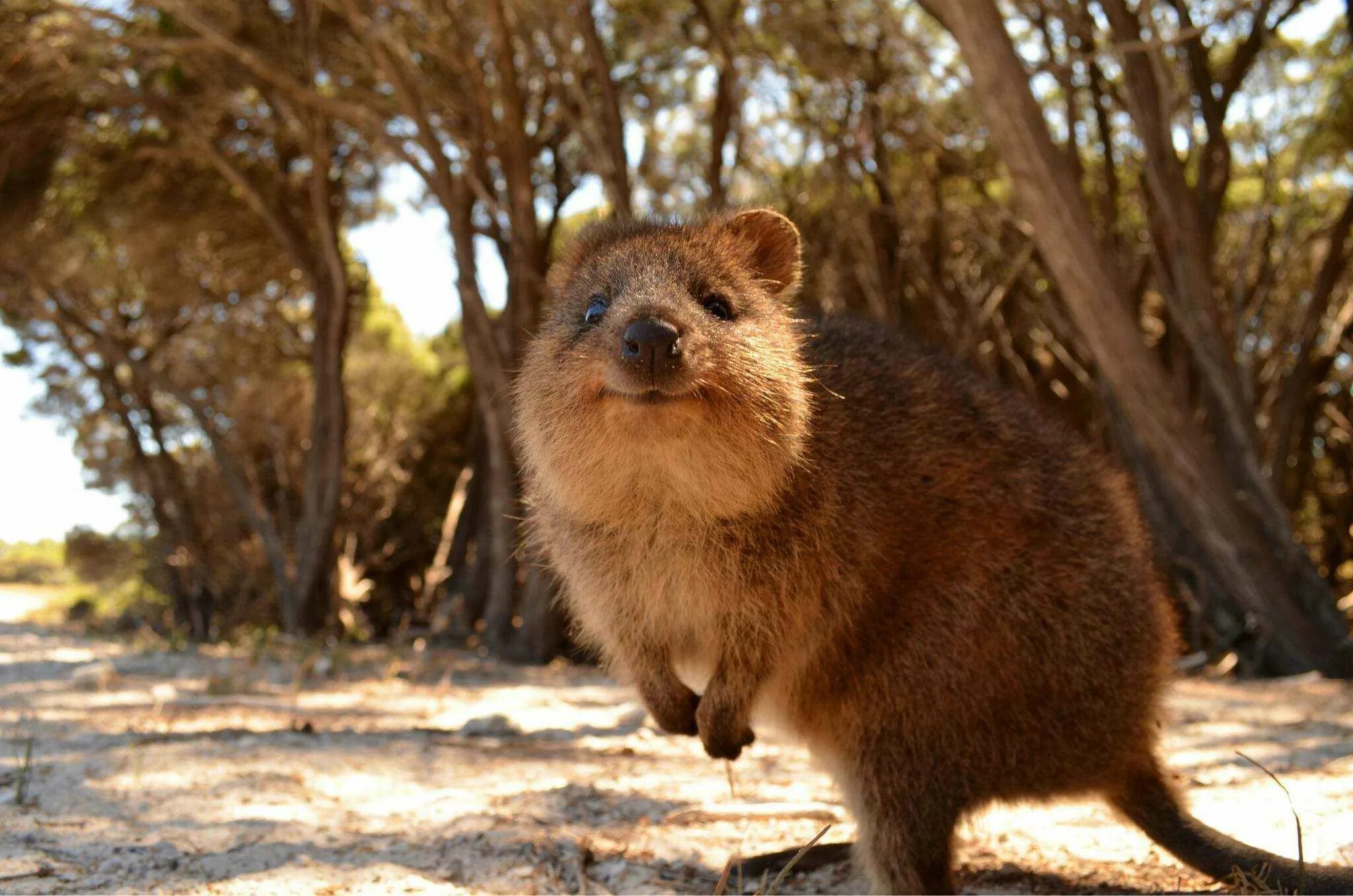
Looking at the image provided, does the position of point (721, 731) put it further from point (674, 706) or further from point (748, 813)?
point (748, 813)

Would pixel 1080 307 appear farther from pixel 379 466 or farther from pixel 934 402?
pixel 379 466

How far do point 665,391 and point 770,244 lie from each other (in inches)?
38.0

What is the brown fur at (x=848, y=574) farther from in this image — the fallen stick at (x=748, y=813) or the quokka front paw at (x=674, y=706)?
the fallen stick at (x=748, y=813)

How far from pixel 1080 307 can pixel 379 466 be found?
8445 mm

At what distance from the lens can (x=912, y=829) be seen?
105 inches

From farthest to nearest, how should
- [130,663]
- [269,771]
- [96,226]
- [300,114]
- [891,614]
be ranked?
[96,226] < [300,114] < [130,663] < [269,771] < [891,614]

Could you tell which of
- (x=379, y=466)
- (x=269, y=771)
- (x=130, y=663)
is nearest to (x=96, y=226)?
(x=379, y=466)

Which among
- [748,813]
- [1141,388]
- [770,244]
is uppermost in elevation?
[770,244]

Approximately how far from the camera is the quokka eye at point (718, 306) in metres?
2.65

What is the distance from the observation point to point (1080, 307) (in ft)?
16.9

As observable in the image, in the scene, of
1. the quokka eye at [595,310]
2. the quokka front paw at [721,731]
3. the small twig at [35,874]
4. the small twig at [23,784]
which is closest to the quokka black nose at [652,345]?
the quokka eye at [595,310]

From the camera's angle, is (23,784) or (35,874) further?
(23,784)

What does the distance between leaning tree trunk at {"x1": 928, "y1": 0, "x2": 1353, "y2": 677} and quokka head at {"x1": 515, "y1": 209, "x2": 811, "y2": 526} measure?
8.29 ft

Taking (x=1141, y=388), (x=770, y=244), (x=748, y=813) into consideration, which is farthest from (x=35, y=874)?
(x=1141, y=388)
